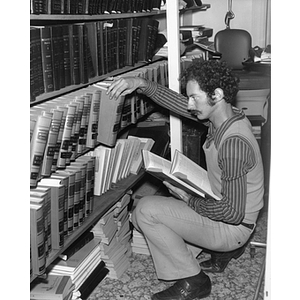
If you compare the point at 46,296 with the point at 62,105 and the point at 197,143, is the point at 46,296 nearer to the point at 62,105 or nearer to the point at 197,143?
the point at 62,105

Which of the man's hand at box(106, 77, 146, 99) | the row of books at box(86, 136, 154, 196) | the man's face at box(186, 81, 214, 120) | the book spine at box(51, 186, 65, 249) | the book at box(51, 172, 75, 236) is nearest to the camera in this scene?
the book spine at box(51, 186, 65, 249)

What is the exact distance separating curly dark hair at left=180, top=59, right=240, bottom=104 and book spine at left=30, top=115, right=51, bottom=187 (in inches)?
32.1

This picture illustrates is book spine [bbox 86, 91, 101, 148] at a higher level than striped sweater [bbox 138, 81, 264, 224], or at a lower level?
higher

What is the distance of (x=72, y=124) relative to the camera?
2.21 metres

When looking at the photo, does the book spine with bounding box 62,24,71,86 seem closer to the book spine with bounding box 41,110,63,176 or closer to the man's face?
the book spine with bounding box 41,110,63,176

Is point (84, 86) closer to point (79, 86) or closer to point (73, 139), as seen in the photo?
point (79, 86)

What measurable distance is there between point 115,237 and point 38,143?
4.12ft

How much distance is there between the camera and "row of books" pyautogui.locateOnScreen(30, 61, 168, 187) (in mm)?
1940

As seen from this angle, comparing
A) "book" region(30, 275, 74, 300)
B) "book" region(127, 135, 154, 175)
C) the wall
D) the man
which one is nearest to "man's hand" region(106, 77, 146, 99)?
the man

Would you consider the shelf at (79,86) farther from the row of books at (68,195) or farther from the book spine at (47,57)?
the row of books at (68,195)

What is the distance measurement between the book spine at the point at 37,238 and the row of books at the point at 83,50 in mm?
438

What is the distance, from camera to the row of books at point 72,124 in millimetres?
1940
